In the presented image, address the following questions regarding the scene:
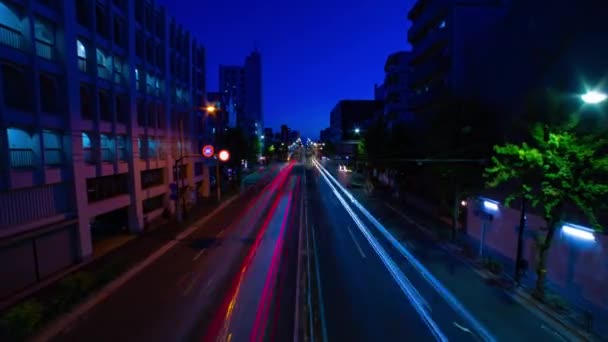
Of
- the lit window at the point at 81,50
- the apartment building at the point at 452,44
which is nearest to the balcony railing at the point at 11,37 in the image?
the lit window at the point at 81,50

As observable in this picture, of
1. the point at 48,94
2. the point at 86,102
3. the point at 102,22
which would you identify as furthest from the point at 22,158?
the point at 102,22

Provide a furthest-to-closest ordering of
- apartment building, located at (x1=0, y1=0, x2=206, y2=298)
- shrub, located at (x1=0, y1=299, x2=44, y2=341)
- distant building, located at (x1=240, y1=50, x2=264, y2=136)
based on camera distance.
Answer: distant building, located at (x1=240, y1=50, x2=264, y2=136)
apartment building, located at (x1=0, y1=0, x2=206, y2=298)
shrub, located at (x1=0, y1=299, x2=44, y2=341)

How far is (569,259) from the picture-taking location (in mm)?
13633

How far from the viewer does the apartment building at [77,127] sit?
14258 mm

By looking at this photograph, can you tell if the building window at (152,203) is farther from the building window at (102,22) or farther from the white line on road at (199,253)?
the building window at (102,22)

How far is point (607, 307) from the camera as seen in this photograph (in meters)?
11.9

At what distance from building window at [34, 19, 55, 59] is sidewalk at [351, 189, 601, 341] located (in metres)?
23.2

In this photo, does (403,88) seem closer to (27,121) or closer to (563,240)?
(563,240)

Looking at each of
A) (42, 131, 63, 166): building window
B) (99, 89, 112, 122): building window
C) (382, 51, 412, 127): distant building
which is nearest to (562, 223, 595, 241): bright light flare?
(42, 131, 63, 166): building window

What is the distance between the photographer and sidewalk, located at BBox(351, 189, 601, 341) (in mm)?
10544

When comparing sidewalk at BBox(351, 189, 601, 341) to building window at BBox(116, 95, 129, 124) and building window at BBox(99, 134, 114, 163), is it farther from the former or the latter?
building window at BBox(116, 95, 129, 124)

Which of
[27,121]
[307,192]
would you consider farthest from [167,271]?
[307,192]

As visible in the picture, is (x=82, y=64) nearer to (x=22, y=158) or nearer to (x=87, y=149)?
(x=87, y=149)

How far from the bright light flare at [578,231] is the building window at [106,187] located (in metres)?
26.0
